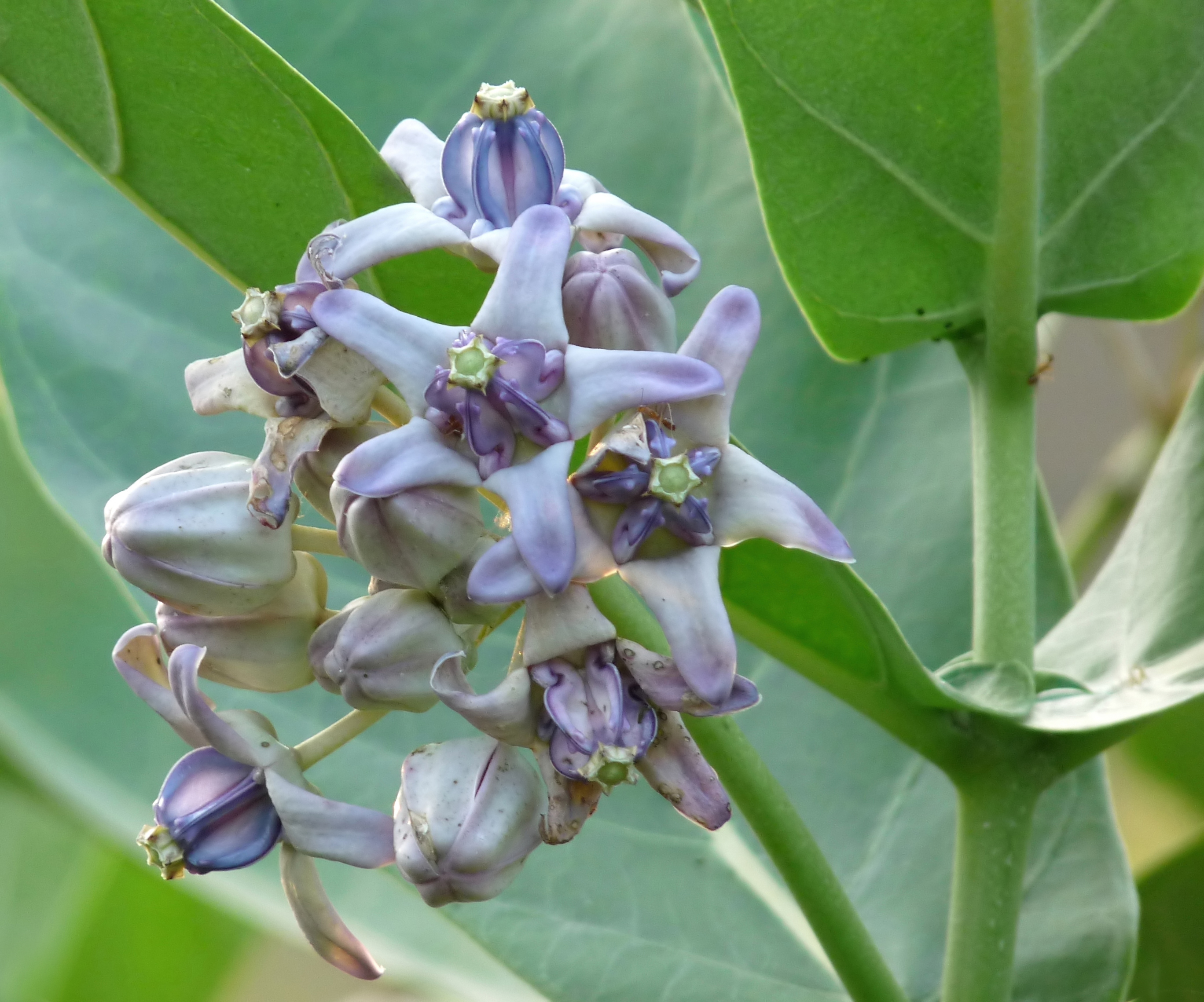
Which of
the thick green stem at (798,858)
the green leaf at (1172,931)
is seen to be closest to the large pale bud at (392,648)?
the thick green stem at (798,858)

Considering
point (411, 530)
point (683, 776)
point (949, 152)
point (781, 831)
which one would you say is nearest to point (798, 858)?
point (781, 831)

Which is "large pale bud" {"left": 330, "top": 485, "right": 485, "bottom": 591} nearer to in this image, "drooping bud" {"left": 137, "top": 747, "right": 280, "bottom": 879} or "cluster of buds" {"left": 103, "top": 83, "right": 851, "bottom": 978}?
"cluster of buds" {"left": 103, "top": 83, "right": 851, "bottom": 978}

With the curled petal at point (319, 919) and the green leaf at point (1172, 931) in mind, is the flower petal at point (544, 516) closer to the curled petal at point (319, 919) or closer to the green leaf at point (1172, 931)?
the curled petal at point (319, 919)

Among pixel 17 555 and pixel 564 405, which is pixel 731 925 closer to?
pixel 564 405

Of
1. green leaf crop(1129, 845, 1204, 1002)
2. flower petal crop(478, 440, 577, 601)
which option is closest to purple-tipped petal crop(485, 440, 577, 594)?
flower petal crop(478, 440, 577, 601)

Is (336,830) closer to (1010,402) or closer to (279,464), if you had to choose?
(279,464)

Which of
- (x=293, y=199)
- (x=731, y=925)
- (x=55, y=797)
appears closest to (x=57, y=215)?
(x=293, y=199)
